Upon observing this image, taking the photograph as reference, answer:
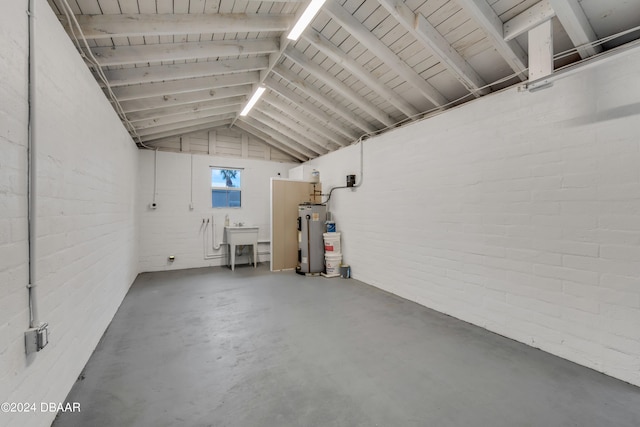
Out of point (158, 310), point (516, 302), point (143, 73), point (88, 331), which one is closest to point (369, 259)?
point (516, 302)

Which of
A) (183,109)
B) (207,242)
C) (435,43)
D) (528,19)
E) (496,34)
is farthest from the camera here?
(207,242)

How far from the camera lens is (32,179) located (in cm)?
134

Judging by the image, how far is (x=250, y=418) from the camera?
1627mm

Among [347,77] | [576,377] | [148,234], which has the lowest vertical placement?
[576,377]

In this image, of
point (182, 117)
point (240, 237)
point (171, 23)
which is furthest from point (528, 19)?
point (240, 237)

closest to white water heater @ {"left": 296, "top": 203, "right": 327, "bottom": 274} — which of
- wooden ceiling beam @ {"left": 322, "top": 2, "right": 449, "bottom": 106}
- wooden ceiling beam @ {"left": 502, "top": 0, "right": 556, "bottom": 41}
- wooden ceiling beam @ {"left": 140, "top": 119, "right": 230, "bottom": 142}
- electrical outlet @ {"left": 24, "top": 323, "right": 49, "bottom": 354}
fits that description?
wooden ceiling beam @ {"left": 140, "top": 119, "right": 230, "bottom": 142}

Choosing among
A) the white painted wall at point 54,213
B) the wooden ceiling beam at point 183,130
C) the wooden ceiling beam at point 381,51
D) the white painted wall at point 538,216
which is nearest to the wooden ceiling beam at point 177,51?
the white painted wall at point 54,213

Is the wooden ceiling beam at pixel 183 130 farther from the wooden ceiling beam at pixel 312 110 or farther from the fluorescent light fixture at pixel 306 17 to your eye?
the fluorescent light fixture at pixel 306 17

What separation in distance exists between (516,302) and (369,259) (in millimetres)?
2282

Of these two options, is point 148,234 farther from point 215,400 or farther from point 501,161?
point 501,161

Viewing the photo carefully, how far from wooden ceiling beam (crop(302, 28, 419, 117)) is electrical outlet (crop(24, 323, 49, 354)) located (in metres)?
3.26

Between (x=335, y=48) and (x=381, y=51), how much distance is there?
0.57 meters

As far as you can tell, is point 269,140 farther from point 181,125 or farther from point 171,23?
point 171,23

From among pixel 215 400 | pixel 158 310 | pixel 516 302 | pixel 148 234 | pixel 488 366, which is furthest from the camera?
pixel 148 234
